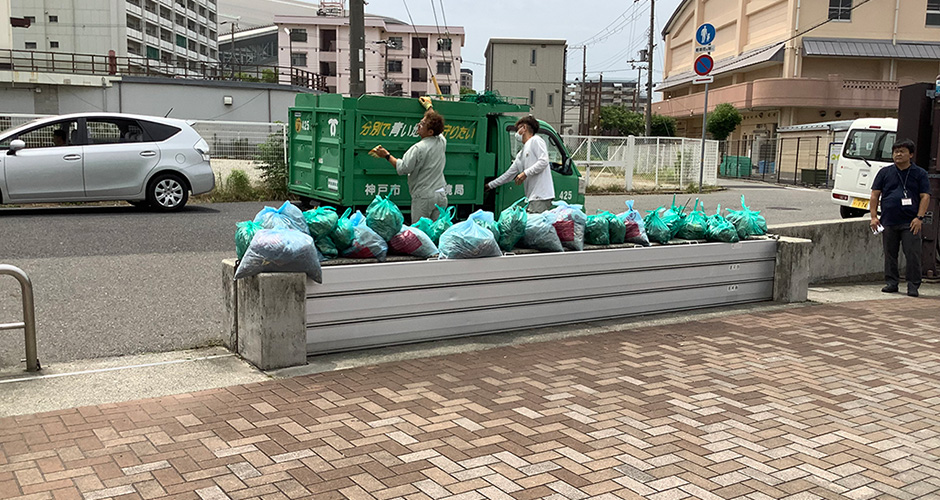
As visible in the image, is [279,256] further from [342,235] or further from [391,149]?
[391,149]

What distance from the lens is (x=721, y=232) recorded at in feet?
25.4

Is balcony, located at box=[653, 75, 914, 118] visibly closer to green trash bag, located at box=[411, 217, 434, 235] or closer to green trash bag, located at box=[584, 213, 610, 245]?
green trash bag, located at box=[584, 213, 610, 245]

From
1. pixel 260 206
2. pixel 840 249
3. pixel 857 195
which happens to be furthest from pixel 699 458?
pixel 857 195

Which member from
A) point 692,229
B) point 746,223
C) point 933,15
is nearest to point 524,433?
point 692,229

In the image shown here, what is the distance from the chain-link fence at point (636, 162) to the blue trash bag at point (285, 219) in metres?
18.4

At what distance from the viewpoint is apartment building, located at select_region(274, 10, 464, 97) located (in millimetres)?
90438

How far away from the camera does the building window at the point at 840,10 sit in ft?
162

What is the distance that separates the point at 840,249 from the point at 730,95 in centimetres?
4834

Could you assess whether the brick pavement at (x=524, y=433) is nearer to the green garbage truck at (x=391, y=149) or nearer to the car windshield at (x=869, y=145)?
the green garbage truck at (x=391, y=149)

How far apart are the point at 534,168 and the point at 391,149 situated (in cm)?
312

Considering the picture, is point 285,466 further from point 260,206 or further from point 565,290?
point 260,206

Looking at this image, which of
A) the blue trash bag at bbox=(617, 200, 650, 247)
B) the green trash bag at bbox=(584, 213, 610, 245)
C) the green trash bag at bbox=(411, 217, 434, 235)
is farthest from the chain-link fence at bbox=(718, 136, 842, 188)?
the green trash bag at bbox=(411, 217, 434, 235)

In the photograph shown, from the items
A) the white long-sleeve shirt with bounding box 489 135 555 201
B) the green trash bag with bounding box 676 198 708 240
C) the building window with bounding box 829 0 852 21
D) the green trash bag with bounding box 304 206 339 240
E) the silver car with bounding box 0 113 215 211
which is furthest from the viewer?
the building window with bounding box 829 0 852 21

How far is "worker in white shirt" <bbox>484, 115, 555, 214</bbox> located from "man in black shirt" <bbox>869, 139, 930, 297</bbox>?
3829mm
